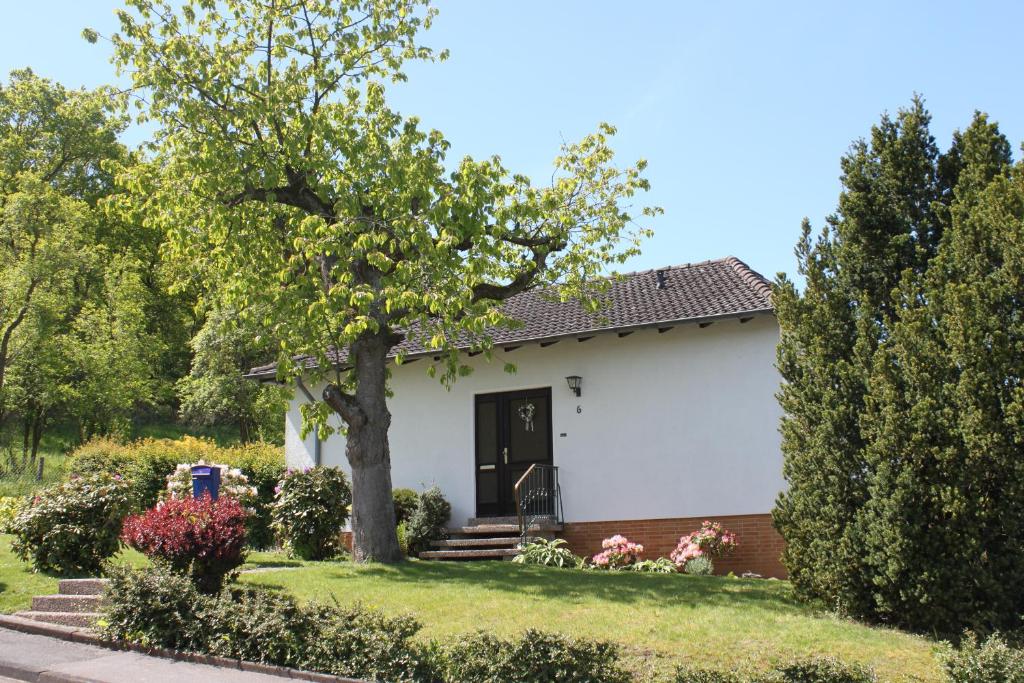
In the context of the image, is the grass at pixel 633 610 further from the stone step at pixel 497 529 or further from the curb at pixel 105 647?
the stone step at pixel 497 529

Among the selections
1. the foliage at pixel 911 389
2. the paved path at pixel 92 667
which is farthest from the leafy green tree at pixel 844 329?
the paved path at pixel 92 667

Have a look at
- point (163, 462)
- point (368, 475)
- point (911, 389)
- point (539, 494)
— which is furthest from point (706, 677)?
point (163, 462)

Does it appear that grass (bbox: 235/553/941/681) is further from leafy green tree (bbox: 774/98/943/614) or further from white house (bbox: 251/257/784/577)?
Answer: white house (bbox: 251/257/784/577)

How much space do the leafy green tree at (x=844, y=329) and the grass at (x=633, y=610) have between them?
80 cm

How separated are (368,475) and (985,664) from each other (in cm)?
830

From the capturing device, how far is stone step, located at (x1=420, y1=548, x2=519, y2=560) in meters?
14.7

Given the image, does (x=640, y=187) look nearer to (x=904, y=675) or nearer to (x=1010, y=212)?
(x=1010, y=212)

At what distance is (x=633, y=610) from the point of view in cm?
898

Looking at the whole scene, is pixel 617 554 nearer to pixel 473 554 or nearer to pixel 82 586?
pixel 473 554

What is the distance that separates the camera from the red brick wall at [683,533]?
14242 mm

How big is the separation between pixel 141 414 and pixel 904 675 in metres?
37.3

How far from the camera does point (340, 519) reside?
13.8 m

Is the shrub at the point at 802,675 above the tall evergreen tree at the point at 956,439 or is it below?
below

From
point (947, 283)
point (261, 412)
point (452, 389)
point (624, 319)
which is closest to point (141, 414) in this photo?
point (261, 412)
